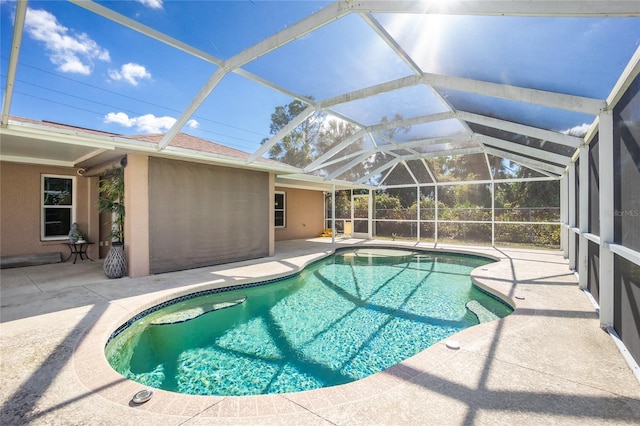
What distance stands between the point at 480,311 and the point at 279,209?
10.8 meters

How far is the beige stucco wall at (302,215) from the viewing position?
15094 mm

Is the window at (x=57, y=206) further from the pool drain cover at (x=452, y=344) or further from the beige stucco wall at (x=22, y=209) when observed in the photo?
the pool drain cover at (x=452, y=344)

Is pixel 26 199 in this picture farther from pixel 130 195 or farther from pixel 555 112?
pixel 555 112

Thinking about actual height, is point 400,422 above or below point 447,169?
below

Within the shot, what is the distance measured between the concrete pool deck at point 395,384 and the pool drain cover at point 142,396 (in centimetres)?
5

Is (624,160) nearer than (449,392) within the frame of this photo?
No

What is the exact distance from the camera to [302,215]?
16.1 meters

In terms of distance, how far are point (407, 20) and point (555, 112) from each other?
293 centimetres

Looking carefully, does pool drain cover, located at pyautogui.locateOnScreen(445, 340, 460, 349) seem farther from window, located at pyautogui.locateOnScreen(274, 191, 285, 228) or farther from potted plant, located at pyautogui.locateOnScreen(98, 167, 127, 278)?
window, located at pyautogui.locateOnScreen(274, 191, 285, 228)

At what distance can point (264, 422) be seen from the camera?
2080mm

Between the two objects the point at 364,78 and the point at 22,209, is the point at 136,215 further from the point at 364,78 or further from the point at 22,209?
the point at 364,78

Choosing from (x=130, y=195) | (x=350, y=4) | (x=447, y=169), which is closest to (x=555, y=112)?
(x=350, y=4)

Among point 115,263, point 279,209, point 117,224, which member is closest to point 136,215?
point 117,224

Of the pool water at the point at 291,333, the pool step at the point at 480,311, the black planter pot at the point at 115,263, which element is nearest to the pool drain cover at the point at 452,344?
the pool water at the point at 291,333
